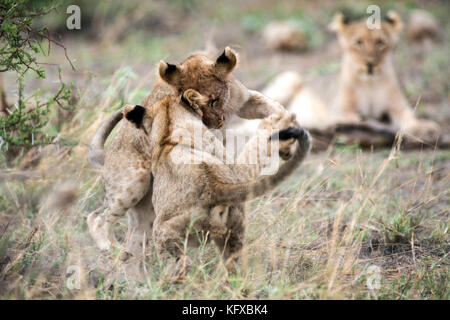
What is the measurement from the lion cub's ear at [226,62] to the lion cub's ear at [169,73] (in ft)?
0.83

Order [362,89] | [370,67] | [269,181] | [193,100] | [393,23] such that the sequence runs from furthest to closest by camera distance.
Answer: [362,89], [370,67], [393,23], [193,100], [269,181]

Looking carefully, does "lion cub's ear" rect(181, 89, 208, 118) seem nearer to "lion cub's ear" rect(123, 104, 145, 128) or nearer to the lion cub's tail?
"lion cub's ear" rect(123, 104, 145, 128)

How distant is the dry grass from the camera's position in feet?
11.3

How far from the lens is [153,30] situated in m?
14.0

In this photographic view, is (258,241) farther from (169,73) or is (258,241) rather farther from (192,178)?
(169,73)

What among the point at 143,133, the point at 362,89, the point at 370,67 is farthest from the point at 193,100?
the point at 362,89

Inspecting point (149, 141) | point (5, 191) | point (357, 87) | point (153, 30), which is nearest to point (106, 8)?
point (153, 30)

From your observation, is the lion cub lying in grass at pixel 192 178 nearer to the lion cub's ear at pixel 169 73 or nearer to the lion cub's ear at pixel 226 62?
the lion cub's ear at pixel 169 73

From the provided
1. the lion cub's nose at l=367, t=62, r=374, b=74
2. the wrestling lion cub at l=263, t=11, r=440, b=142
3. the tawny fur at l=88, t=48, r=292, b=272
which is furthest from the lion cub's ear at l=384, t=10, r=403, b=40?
the tawny fur at l=88, t=48, r=292, b=272

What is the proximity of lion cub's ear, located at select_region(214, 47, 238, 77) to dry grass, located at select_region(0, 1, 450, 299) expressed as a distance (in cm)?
110

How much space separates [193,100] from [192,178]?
0.53 metres

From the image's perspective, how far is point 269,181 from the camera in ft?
10.2

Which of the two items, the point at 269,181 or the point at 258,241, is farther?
the point at 258,241
